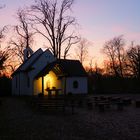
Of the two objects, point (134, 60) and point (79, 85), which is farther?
point (134, 60)

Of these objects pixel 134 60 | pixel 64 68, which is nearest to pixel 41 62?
pixel 64 68

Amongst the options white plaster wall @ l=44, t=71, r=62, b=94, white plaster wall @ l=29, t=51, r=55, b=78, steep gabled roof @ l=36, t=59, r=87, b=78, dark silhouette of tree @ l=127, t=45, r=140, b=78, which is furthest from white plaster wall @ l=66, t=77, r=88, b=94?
dark silhouette of tree @ l=127, t=45, r=140, b=78

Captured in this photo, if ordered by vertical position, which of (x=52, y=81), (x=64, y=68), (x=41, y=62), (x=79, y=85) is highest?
(x=41, y=62)

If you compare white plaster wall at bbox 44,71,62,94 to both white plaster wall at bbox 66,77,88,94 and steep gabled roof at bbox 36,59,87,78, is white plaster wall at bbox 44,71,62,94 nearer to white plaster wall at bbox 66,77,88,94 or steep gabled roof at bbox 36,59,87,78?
white plaster wall at bbox 66,77,88,94

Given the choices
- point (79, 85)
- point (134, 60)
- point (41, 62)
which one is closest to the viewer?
point (41, 62)

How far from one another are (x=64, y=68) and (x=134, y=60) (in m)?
29.1

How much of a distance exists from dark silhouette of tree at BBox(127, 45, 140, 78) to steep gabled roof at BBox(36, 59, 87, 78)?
20.9 metres

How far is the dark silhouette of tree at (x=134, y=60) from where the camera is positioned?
65.8 metres

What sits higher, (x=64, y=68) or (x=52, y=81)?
(x=64, y=68)

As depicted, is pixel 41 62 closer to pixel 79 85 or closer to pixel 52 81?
pixel 52 81

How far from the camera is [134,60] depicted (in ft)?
225

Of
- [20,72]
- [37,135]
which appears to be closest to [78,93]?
[20,72]

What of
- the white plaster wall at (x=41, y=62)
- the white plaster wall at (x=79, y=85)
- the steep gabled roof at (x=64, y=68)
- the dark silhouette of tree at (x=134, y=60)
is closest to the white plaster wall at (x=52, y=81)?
the white plaster wall at (x=79, y=85)

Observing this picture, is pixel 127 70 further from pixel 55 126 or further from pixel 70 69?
pixel 55 126
